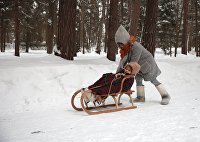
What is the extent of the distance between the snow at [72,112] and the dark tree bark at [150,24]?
6.42 ft

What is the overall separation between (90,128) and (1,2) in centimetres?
2082

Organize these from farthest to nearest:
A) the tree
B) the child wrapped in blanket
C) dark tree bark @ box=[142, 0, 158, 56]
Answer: the tree < dark tree bark @ box=[142, 0, 158, 56] < the child wrapped in blanket

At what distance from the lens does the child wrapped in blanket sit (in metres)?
6.43

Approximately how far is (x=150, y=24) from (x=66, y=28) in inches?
140

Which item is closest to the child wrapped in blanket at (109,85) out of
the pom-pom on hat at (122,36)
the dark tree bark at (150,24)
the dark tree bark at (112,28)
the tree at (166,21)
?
the pom-pom on hat at (122,36)

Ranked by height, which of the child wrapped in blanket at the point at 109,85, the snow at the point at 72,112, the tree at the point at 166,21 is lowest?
the snow at the point at 72,112

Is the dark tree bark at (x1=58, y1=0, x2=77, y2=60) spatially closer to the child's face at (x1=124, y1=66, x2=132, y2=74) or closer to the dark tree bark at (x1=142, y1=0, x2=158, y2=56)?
the dark tree bark at (x1=142, y1=0, x2=158, y2=56)

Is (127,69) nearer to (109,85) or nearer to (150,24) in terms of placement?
(109,85)

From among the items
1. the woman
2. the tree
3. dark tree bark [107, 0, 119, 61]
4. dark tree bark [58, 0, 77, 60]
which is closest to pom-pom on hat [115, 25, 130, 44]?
the woman

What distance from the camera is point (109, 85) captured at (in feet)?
21.2

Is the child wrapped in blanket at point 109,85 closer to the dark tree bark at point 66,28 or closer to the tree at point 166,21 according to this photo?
the dark tree bark at point 66,28

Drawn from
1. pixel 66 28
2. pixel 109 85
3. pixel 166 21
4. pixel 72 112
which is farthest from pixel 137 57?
pixel 166 21

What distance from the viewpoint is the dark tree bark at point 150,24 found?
11953mm

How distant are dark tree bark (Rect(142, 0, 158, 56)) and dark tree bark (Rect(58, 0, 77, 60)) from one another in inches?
124
